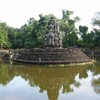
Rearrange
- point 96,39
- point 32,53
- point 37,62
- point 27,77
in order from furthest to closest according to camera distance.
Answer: point 96,39, point 32,53, point 37,62, point 27,77

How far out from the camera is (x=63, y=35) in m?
64.6

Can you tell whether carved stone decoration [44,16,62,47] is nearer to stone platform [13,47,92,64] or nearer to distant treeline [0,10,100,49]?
stone platform [13,47,92,64]

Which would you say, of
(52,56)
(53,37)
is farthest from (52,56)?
(53,37)

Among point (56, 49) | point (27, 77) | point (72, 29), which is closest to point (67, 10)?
point (72, 29)

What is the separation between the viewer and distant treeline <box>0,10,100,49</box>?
63.4 metres

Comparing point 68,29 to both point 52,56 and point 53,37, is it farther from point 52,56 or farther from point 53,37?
point 52,56

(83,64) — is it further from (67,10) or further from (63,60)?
(67,10)

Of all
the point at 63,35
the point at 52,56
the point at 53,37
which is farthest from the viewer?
A: the point at 63,35

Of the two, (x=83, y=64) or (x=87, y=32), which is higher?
(x=87, y=32)

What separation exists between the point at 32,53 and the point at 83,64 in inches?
291

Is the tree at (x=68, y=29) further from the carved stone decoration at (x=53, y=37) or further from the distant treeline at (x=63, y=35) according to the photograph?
the carved stone decoration at (x=53, y=37)

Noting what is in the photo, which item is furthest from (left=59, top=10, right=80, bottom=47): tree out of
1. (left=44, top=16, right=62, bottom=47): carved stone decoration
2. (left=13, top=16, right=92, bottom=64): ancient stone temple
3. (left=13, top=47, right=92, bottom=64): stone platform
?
(left=13, top=47, right=92, bottom=64): stone platform

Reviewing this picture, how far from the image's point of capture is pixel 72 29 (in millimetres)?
65562

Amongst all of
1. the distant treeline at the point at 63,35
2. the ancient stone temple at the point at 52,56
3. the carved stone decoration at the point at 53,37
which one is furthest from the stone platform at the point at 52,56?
the distant treeline at the point at 63,35
